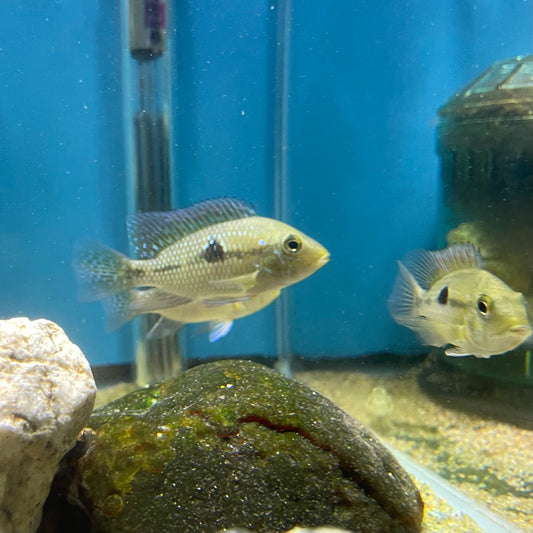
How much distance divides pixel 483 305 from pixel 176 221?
1868mm

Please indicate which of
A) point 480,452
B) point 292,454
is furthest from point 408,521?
point 480,452

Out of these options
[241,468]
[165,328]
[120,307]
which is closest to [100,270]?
[120,307]

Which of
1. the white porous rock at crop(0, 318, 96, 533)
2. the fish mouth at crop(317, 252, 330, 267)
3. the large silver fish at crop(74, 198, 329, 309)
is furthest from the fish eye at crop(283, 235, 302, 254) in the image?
the white porous rock at crop(0, 318, 96, 533)

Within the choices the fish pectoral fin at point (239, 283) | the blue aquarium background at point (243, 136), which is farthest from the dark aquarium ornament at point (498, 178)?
the fish pectoral fin at point (239, 283)

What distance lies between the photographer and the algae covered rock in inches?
72.9

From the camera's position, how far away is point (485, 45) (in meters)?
3.81

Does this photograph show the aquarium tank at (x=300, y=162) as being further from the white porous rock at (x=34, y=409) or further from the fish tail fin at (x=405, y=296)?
the white porous rock at (x=34, y=409)

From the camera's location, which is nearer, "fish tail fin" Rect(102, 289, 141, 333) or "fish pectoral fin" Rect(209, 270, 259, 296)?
"fish pectoral fin" Rect(209, 270, 259, 296)

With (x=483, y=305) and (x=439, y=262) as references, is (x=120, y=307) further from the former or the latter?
(x=483, y=305)

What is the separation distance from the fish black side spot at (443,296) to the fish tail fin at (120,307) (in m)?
1.90

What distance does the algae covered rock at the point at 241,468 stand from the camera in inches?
72.9

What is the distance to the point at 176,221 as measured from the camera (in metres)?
3.00

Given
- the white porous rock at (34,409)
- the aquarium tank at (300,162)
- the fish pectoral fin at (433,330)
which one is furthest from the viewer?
the aquarium tank at (300,162)

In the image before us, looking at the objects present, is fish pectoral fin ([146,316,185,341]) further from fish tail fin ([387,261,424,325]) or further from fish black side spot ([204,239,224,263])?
fish tail fin ([387,261,424,325])
